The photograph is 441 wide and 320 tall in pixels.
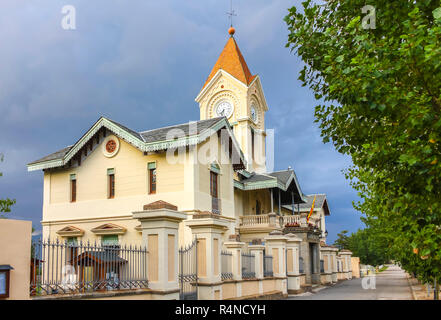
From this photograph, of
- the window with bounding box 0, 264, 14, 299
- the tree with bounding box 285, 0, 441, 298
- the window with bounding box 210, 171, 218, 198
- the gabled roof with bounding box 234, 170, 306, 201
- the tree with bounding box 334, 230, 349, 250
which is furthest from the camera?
the tree with bounding box 334, 230, 349, 250

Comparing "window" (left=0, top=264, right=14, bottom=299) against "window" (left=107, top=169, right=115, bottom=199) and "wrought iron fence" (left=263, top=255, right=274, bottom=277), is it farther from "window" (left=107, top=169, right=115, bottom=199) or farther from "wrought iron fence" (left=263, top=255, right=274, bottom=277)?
"window" (left=107, top=169, right=115, bottom=199)

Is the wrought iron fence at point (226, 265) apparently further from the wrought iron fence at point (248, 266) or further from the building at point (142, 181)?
the building at point (142, 181)

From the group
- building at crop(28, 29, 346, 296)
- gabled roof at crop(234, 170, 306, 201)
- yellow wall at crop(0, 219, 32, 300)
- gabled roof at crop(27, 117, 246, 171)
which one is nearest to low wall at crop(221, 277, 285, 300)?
building at crop(28, 29, 346, 296)

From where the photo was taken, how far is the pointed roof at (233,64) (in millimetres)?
42397

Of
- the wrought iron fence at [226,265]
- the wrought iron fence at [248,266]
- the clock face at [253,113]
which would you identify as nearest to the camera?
the wrought iron fence at [226,265]

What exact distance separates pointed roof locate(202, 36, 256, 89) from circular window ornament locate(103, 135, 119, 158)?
2036cm

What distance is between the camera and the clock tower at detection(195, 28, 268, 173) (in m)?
40.9

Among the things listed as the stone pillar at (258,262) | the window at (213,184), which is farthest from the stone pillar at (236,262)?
the window at (213,184)

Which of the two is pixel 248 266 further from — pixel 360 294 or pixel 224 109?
pixel 224 109

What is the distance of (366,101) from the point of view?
639cm

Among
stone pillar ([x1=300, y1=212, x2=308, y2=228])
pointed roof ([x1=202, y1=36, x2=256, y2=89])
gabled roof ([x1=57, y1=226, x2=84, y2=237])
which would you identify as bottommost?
gabled roof ([x1=57, y1=226, x2=84, y2=237])

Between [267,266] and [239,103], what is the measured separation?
23.6 m

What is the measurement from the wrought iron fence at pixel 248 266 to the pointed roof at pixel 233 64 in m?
25.8

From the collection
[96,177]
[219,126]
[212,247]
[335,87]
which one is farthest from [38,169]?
[335,87]
